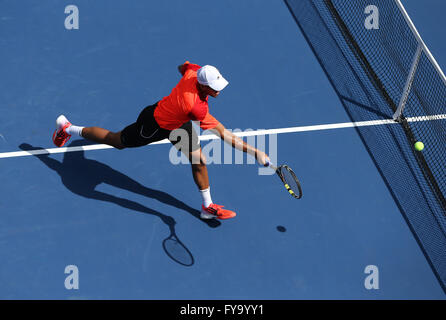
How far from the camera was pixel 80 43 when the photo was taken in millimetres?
9773

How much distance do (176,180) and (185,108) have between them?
1.58 metres

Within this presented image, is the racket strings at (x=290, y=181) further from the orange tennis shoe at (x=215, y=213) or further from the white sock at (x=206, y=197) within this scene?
the white sock at (x=206, y=197)

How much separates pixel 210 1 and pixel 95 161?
4.04 metres

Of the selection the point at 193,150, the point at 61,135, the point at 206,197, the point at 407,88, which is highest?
the point at 407,88

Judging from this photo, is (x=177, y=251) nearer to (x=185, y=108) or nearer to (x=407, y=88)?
(x=185, y=108)

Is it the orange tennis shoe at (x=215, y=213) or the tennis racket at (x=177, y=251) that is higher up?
the orange tennis shoe at (x=215, y=213)

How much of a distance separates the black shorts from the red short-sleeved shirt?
0.08 metres

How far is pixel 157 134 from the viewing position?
7434 millimetres

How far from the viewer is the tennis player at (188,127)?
275 inches

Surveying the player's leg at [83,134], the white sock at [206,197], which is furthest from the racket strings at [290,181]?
the player's leg at [83,134]

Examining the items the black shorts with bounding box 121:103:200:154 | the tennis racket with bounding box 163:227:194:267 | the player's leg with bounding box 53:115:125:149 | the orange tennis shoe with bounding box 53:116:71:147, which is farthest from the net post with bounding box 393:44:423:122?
the orange tennis shoe with bounding box 53:116:71:147

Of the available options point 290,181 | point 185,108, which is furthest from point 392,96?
point 185,108

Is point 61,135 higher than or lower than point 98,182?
higher

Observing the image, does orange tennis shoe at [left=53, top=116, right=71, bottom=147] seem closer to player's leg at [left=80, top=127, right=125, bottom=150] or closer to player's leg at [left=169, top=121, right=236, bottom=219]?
player's leg at [left=80, top=127, right=125, bottom=150]
